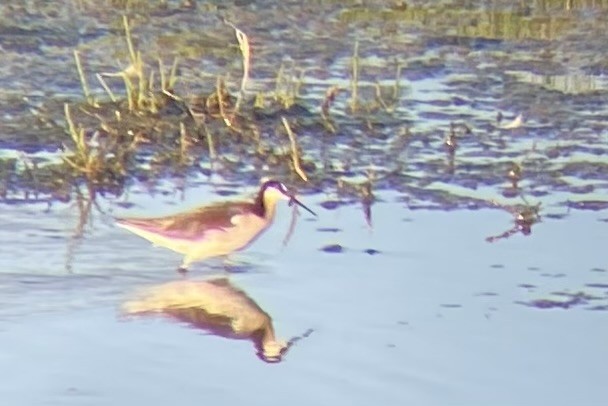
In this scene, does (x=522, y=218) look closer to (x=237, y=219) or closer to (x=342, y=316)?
(x=237, y=219)

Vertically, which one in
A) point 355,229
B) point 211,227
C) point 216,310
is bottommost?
point 216,310

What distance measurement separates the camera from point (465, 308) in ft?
22.9

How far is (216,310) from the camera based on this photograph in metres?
7.01

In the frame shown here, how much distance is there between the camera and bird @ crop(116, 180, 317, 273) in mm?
7469

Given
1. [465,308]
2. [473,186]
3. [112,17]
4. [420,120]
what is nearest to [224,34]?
[112,17]

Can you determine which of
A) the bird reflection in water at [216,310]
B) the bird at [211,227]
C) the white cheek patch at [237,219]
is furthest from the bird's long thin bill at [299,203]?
the bird reflection in water at [216,310]

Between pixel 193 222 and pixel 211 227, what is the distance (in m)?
0.09

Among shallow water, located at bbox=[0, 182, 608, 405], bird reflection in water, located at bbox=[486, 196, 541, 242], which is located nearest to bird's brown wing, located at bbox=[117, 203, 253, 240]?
shallow water, located at bbox=[0, 182, 608, 405]

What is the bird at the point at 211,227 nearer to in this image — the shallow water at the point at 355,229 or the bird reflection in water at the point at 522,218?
the shallow water at the point at 355,229

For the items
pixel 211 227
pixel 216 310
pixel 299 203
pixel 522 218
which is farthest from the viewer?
pixel 522 218

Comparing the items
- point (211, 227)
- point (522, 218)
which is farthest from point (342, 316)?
point (522, 218)

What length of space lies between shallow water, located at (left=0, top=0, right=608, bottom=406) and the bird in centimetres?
10

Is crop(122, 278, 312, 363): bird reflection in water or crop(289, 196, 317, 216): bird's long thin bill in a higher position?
crop(289, 196, 317, 216): bird's long thin bill

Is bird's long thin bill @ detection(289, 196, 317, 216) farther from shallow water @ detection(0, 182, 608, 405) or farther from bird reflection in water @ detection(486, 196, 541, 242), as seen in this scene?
bird reflection in water @ detection(486, 196, 541, 242)
